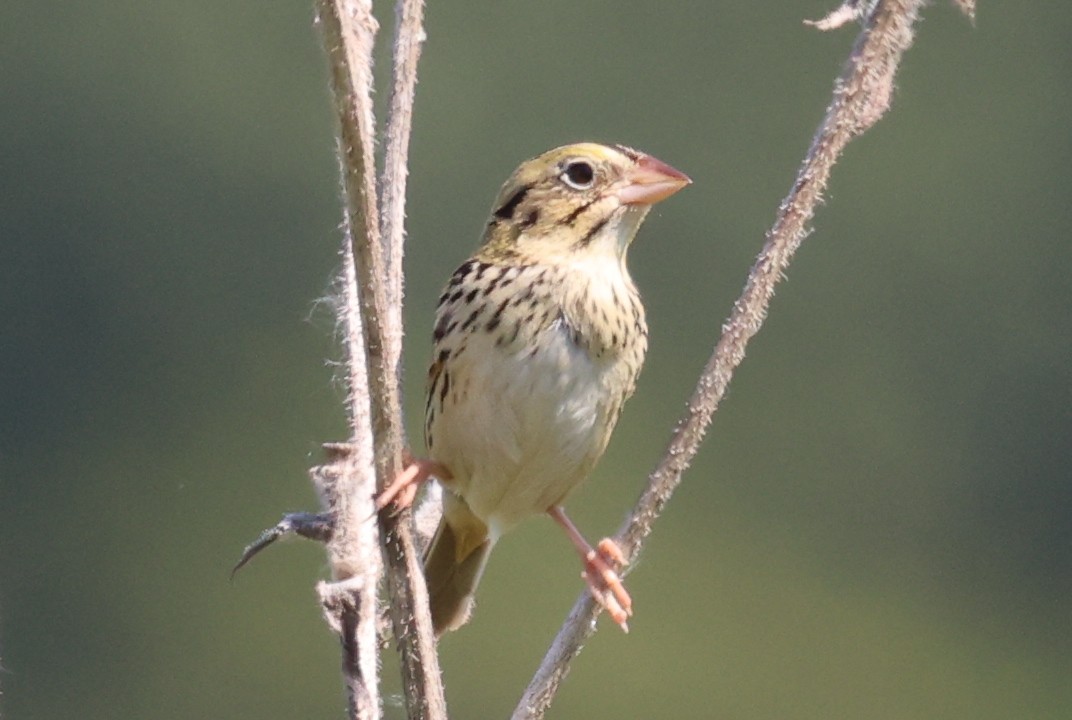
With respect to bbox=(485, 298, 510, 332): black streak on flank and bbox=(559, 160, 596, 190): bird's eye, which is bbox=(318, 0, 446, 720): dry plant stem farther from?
bbox=(559, 160, 596, 190): bird's eye

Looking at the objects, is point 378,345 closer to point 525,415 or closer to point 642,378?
point 525,415

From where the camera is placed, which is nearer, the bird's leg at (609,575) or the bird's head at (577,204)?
the bird's leg at (609,575)

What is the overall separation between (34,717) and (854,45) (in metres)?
5.51

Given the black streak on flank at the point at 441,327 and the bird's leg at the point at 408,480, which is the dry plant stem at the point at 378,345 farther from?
the black streak on flank at the point at 441,327

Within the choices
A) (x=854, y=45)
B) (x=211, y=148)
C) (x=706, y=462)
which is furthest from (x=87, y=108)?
(x=854, y=45)

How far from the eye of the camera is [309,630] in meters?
7.07

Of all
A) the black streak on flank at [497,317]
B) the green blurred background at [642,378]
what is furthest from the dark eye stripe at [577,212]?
the green blurred background at [642,378]

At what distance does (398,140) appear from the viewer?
1.92 metres

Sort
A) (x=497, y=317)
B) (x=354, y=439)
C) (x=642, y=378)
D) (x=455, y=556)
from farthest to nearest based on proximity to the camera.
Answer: (x=642, y=378), (x=455, y=556), (x=497, y=317), (x=354, y=439)

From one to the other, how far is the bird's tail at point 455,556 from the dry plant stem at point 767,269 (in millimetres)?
808

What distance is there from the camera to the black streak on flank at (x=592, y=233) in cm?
253

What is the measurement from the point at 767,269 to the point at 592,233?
72 centimetres

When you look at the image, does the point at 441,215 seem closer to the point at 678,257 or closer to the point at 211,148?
the point at 678,257

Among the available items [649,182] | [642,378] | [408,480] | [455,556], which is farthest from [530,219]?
[642,378]
